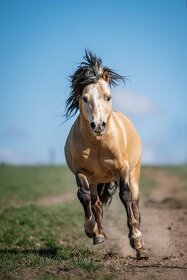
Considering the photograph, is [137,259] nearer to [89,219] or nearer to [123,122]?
[89,219]

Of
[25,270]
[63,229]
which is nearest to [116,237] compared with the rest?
[63,229]

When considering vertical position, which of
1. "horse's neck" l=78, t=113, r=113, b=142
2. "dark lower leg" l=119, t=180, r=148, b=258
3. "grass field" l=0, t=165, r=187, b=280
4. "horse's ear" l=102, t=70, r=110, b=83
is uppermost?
"horse's ear" l=102, t=70, r=110, b=83

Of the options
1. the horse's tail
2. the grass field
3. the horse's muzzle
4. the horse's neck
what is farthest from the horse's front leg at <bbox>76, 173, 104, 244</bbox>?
the horse's tail

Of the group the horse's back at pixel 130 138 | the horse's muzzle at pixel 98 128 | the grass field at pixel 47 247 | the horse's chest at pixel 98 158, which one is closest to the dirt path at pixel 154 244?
the grass field at pixel 47 247

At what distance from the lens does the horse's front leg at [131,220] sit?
8.44 meters

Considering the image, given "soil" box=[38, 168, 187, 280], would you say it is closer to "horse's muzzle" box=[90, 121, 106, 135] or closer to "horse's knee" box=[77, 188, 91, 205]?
"horse's knee" box=[77, 188, 91, 205]

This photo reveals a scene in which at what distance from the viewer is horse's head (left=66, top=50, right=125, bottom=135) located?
8.12 meters

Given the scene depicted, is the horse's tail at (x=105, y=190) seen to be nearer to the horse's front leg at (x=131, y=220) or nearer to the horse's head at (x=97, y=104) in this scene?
the horse's front leg at (x=131, y=220)

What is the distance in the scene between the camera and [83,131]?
8.86m

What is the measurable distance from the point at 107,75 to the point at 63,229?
5788 millimetres

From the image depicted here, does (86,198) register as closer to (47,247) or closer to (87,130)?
(87,130)

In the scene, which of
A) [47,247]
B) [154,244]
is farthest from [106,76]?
[154,244]

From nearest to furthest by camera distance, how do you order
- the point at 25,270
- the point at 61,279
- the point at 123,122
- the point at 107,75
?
Answer: the point at 61,279 → the point at 25,270 → the point at 107,75 → the point at 123,122

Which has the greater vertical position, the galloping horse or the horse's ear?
the horse's ear
